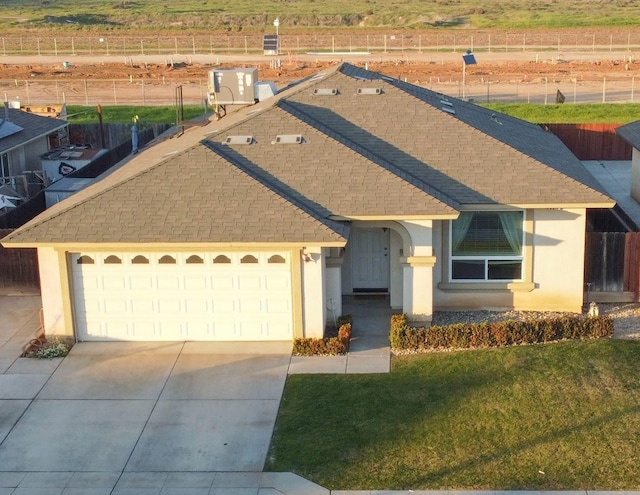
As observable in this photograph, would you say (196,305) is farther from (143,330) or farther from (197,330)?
(143,330)

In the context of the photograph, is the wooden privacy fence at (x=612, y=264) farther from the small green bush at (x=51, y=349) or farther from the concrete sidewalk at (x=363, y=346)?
the small green bush at (x=51, y=349)

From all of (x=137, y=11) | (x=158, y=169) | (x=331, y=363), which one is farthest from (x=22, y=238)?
(x=137, y=11)

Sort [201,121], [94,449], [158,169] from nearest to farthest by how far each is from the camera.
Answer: [94,449] < [158,169] < [201,121]

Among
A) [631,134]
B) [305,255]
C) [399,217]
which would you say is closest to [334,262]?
[305,255]

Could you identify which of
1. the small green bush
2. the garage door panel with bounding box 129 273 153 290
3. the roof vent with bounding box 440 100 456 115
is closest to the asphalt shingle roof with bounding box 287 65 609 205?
the roof vent with bounding box 440 100 456 115

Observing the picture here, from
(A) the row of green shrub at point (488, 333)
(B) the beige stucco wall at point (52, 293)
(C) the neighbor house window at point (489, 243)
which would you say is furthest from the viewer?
(C) the neighbor house window at point (489, 243)

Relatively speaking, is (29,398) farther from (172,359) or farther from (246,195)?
(246,195)

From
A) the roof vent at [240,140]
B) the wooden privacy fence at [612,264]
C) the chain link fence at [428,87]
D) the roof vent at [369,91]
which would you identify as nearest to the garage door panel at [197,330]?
the roof vent at [240,140]

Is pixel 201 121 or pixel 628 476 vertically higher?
pixel 201 121
